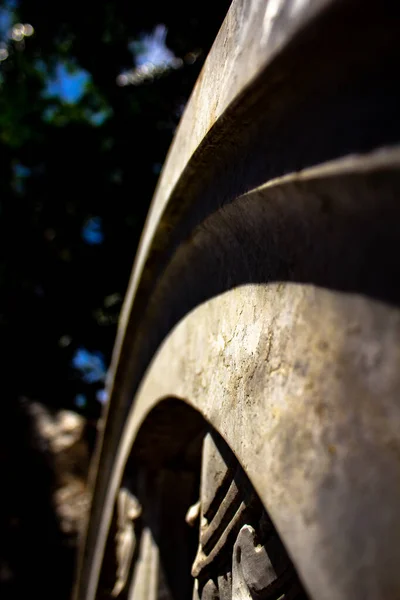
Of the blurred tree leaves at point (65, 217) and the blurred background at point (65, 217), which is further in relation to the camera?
the blurred tree leaves at point (65, 217)

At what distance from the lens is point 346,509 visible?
458mm

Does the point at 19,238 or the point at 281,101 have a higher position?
the point at 19,238

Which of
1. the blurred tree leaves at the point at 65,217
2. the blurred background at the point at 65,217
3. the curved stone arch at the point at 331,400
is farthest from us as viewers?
the blurred tree leaves at the point at 65,217

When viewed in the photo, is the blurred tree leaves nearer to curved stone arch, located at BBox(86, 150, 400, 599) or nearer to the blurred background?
the blurred background

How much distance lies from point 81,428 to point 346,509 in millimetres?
4044

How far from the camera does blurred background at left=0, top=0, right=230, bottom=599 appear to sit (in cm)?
409

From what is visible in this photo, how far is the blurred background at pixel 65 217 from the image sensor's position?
4086mm

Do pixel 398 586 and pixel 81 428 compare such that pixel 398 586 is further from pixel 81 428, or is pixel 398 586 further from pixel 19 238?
pixel 19 238

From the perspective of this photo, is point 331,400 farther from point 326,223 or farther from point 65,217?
point 65,217

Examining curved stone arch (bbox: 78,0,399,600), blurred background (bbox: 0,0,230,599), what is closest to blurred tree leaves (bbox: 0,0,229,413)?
blurred background (bbox: 0,0,230,599)

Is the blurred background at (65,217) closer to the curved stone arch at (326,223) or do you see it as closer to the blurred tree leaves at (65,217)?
the blurred tree leaves at (65,217)

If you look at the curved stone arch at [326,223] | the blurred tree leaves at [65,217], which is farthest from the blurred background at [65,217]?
the curved stone arch at [326,223]

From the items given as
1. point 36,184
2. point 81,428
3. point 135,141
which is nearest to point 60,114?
point 36,184

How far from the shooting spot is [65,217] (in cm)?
705
